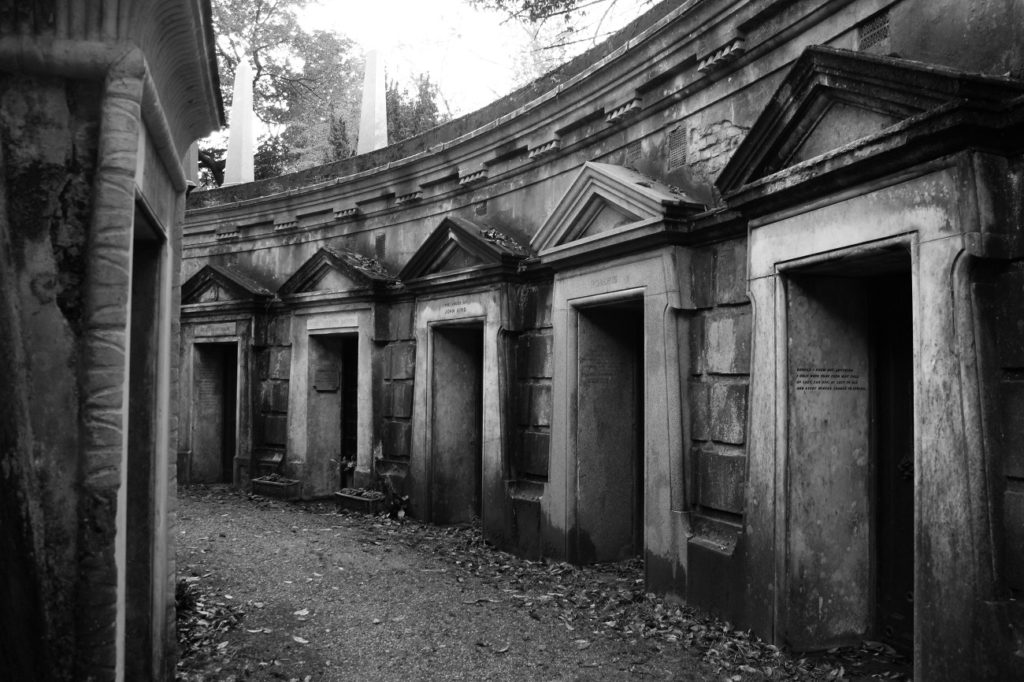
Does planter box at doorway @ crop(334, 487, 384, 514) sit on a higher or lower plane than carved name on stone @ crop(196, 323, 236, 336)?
lower

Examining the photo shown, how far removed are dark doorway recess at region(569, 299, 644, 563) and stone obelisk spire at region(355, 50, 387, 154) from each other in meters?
6.80

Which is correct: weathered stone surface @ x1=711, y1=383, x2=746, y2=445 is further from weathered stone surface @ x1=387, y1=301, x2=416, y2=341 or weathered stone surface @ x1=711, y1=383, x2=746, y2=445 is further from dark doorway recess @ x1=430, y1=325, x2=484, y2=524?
weathered stone surface @ x1=387, y1=301, x2=416, y2=341

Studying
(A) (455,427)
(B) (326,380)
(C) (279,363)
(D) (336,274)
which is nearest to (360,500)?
(A) (455,427)

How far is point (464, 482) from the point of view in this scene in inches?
364

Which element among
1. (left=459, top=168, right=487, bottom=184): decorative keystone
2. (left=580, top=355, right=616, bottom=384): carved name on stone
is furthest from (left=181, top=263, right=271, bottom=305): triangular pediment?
(left=580, top=355, right=616, bottom=384): carved name on stone

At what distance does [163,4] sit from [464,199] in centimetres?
634

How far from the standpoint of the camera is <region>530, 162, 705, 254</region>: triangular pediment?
5855 millimetres

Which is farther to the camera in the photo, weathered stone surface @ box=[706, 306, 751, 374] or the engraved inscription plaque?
the engraved inscription plaque

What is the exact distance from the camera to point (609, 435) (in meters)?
7.13

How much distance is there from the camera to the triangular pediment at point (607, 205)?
5855mm

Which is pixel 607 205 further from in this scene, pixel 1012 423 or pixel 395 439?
pixel 395 439

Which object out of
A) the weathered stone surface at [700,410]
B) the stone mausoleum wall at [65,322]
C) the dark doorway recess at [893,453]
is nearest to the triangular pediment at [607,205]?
the weathered stone surface at [700,410]

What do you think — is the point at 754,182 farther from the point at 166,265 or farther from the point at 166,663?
the point at 166,663

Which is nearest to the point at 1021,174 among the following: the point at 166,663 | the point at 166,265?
the point at 166,265
